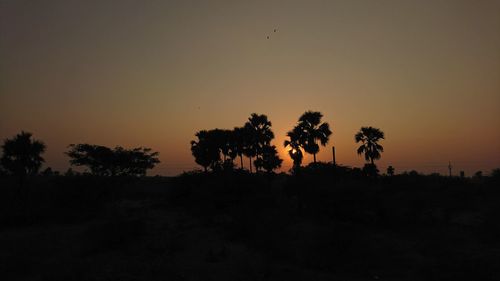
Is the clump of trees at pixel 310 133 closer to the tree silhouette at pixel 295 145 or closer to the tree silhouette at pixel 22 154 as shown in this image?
the tree silhouette at pixel 295 145

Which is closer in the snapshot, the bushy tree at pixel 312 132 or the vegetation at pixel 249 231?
the vegetation at pixel 249 231

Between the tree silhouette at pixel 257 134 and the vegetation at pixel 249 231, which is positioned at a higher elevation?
the tree silhouette at pixel 257 134

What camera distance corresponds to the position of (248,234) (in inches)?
953

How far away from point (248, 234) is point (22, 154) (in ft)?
78.8

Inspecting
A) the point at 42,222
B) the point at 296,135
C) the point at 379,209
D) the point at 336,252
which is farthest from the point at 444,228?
the point at 42,222

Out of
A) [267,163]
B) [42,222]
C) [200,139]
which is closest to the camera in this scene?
[42,222]

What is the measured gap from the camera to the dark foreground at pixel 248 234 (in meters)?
18.6

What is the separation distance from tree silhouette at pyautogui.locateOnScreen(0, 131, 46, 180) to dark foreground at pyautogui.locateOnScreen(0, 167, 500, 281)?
2.61 meters

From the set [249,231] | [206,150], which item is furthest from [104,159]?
[249,231]

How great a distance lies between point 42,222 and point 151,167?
98.2 feet

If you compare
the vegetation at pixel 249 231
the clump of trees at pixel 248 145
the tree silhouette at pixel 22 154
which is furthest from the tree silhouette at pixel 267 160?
the tree silhouette at pixel 22 154

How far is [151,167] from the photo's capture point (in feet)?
194

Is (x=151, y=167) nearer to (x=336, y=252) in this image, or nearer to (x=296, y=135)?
(x=296, y=135)

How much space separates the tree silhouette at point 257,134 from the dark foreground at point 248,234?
19.8 meters
